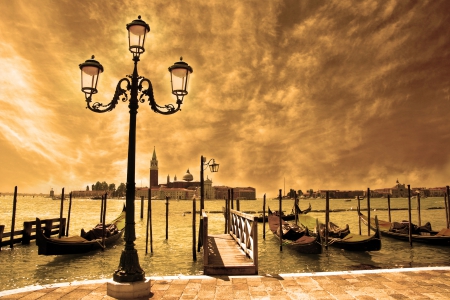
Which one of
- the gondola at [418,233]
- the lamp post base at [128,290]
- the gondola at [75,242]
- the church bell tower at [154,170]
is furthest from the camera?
the church bell tower at [154,170]

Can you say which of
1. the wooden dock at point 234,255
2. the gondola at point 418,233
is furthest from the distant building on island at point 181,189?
the wooden dock at point 234,255

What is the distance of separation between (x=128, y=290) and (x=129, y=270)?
29cm

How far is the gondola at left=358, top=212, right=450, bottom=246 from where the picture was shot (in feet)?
51.9

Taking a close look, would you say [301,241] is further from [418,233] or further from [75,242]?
[75,242]

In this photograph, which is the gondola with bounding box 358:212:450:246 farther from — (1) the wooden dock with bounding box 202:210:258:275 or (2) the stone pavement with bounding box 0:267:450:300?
(2) the stone pavement with bounding box 0:267:450:300

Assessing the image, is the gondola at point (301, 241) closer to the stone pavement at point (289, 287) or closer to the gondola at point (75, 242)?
the stone pavement at point (289, 287)

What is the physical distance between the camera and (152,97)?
6.02m

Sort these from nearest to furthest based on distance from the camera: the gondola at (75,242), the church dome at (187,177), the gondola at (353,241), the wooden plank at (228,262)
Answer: the wooden plank at (228,262) < the gondola at (75,242) < the gondola at (353,241) < the church dome at (187,177)

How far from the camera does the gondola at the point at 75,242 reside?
40.4 feet

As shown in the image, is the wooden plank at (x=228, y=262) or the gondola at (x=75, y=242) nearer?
the wooden plank at (x=228, y=262)

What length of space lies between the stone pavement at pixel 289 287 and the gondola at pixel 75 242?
759 centimetres

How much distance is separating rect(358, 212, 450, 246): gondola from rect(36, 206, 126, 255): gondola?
13295 millimetres

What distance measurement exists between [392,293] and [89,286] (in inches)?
195

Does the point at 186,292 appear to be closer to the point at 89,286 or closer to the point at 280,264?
the point at 89,286
